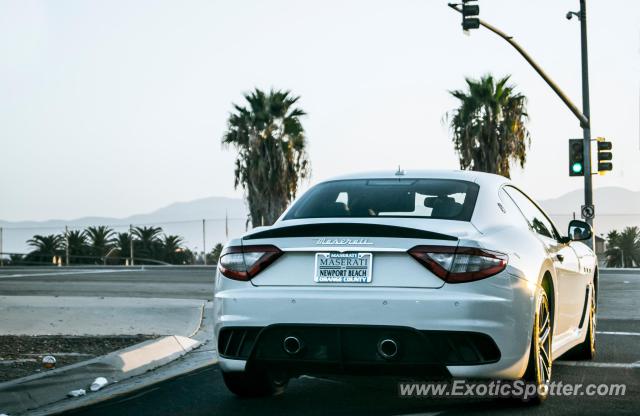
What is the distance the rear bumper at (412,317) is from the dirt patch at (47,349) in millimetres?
2485

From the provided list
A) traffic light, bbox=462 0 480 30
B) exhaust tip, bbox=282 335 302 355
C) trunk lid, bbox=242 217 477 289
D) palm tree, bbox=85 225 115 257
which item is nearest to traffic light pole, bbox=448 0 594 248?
traffic light, bbox=462 0 480 30

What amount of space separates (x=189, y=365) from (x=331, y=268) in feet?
10.4

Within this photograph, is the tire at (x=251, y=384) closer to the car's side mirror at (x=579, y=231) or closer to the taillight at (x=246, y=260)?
the taillight at (x=246, y=260)

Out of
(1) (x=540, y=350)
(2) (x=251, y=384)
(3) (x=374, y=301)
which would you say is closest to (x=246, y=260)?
(3) (x=374, y=301)

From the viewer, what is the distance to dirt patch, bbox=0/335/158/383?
813 centimetres

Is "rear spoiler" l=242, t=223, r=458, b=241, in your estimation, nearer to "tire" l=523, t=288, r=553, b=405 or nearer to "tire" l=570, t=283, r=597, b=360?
"tire" l=523, t=288, r=553, b=405

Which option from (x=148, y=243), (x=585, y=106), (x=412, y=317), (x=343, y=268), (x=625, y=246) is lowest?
(x=625, y=246)

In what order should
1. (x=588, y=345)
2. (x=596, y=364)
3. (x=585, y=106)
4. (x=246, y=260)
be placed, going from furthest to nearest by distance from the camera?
1. (x=585, y=106)
2. (x=588, y=345)
3. (x=596, y=364)
4. (x=246, y=260)

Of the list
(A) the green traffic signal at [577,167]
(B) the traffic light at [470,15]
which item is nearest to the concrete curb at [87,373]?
(B) the traffic light at [470,15]

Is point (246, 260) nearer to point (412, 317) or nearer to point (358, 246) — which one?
point (358, 246)

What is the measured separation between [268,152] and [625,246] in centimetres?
1633

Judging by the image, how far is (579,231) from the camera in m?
8.12

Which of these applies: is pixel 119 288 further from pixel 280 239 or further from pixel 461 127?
pixel 461 127

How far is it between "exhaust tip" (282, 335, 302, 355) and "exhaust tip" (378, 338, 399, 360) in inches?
19.4
